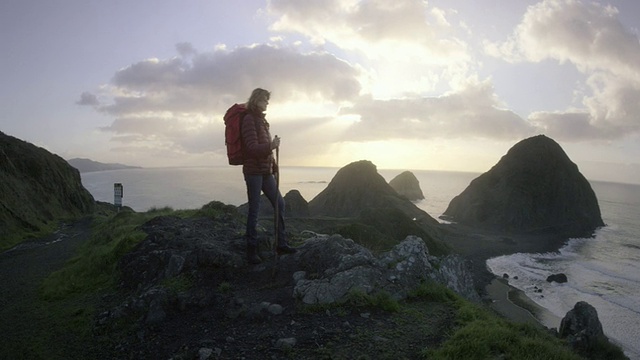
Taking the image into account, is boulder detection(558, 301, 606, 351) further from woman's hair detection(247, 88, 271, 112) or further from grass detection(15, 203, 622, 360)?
woman's hair detection(247, 88, 271, 112)

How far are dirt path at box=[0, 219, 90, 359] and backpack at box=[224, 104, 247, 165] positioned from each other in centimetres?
476

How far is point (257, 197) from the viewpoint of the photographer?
24.2ft

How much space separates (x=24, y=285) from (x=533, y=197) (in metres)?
85.8

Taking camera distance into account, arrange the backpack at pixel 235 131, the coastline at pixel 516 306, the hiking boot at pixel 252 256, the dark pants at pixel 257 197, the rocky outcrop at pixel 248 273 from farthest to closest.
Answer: the coastline at pixel 516 306 < the hiking boot at pixel 252 256 < the dark pants at pixel 257 197 < the backpack at pixel 235 131 < the rocky outcrop at pixel 248 273

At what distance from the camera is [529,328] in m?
5.96

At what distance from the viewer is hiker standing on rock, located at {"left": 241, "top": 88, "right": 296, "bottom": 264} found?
6.99m

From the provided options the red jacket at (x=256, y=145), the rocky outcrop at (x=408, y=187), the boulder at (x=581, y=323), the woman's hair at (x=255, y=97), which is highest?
the woman's hair at (x=255, y=97)

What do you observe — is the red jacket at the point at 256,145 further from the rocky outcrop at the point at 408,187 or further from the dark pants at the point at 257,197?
the rocky outcrop at the point at 408,187

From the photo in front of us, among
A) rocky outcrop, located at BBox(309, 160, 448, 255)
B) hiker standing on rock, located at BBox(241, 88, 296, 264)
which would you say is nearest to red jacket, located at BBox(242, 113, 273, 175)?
hiker standing on rock, located at BBox(241, 88, 296, 264)

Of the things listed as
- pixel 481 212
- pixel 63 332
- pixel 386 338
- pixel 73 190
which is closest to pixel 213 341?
pixel 386 338

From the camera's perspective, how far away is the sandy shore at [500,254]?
27188 mm

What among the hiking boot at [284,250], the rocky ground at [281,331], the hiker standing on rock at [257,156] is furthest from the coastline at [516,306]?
the hiker standing on rock at [257,156]

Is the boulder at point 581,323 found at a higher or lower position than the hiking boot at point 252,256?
lower

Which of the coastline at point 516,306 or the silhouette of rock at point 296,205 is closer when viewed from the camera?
the coastline at point 516,306
